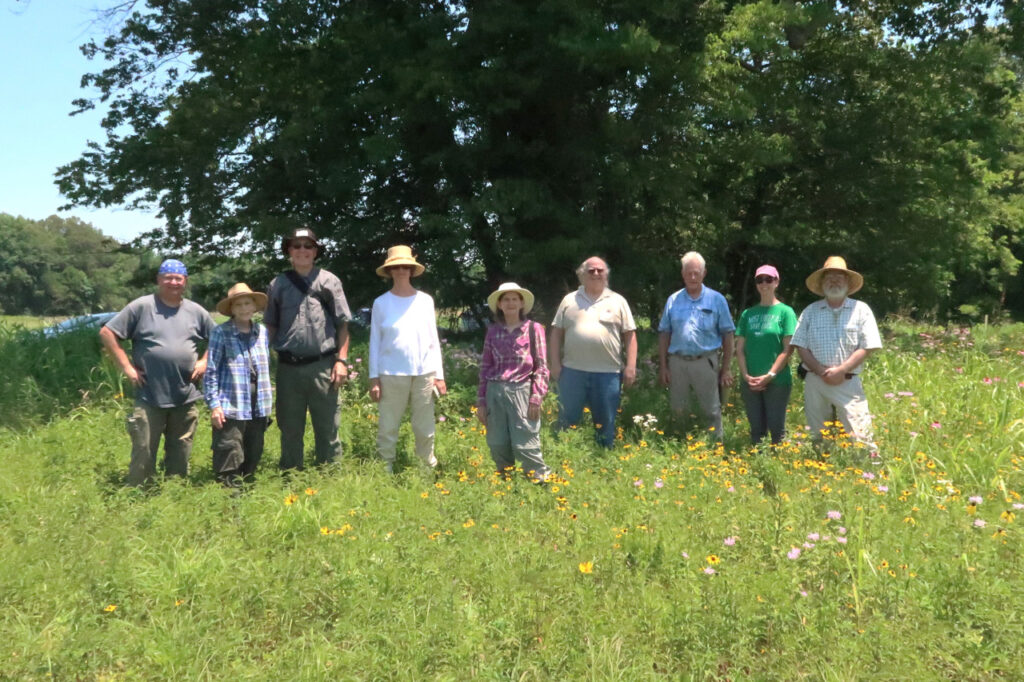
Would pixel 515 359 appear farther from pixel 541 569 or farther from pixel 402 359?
pixel 541 569

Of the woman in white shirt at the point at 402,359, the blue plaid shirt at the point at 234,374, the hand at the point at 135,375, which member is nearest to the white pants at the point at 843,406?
the woman in white shirt at the point at 402,359

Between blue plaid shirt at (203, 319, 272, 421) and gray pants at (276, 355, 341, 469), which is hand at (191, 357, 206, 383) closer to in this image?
blue plaid shirt at (203, 319, 272, 421)

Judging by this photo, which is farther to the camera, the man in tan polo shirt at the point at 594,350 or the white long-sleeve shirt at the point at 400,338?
the man in tan polo shirt at the point at 594,350

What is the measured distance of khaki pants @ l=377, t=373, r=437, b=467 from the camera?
18.6 ft

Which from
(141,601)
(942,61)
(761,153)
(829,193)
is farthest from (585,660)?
(829,193)

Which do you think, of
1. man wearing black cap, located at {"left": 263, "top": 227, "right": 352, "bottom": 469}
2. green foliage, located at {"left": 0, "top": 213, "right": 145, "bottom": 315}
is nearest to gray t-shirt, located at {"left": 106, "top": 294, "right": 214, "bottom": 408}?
man wearing black cap, located at {"left": 263, "top": 227, "right": 352, "bottom": 469}

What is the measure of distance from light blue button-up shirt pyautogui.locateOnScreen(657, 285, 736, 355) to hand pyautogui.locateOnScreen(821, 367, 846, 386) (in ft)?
2.56

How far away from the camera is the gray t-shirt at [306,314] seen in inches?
216

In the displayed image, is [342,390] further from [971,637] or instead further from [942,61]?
[942,61]

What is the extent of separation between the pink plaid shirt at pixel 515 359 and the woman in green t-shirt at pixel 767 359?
175cm

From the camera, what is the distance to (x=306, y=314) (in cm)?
554

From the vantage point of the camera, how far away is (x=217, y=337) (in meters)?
5.35

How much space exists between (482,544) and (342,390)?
4.05 metres

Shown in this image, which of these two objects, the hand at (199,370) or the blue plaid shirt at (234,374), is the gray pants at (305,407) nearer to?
the blue plaid shirt at (234,374)
